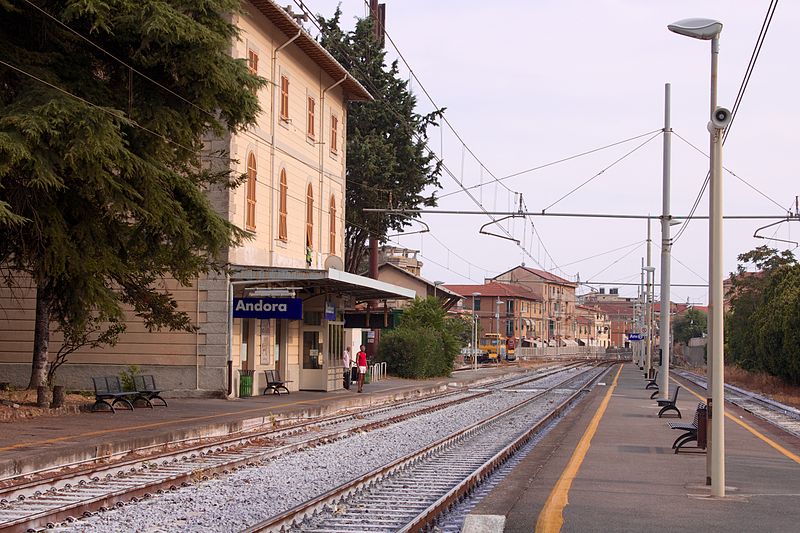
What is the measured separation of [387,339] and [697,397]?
58.9ft

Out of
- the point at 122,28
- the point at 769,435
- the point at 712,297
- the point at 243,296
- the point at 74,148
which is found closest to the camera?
the point at 712,297

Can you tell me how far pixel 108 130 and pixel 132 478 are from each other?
21.3 ft

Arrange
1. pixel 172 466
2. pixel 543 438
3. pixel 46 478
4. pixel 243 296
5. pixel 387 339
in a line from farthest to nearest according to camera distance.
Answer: pixel 387 339
pixel 243 296
pixel 543 438
pixel 172 466
pixel 46 478

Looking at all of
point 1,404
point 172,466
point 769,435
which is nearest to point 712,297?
point 172,466

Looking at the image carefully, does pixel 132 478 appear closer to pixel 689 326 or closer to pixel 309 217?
pixel 309 217

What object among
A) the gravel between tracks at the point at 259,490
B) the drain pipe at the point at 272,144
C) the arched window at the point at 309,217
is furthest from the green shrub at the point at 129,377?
the arched window at the point at 309,217

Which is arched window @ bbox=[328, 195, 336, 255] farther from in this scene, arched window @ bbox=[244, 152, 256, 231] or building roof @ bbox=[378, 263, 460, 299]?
building roof @ bbox=[378, 263, 460, 299]

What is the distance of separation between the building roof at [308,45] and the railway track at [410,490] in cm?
1635

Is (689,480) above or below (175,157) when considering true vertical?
below

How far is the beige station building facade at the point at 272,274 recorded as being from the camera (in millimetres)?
31172

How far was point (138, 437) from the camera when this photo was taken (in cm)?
1838

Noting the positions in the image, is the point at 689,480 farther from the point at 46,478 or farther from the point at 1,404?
the point at 1,404

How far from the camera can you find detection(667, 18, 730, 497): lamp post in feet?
42.6

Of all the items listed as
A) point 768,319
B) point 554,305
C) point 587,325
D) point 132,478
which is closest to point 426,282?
point 768,319
